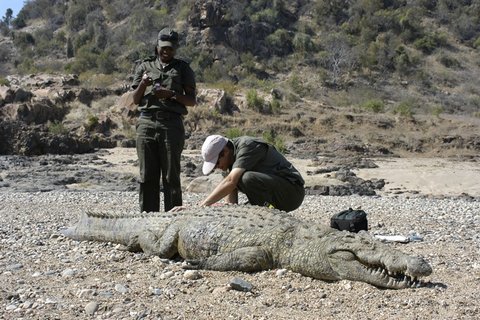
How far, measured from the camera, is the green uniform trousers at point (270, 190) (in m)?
5.93

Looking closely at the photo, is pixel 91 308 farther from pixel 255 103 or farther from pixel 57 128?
pixel 255 103

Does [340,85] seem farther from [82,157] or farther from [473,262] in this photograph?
[473,262]

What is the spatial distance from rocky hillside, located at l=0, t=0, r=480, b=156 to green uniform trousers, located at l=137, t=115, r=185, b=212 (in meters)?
0.45

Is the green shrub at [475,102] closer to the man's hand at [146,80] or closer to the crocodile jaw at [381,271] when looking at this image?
the man's hand at [146,80]

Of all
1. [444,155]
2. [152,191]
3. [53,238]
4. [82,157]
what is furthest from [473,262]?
[444,155]

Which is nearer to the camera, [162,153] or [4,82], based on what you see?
[162,153]

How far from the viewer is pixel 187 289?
181 inches

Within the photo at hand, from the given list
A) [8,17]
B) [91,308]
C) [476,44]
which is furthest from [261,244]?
[8,17]

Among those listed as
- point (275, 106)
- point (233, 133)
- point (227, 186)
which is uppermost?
point (227, 186)

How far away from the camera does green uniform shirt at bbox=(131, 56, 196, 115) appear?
670 cm

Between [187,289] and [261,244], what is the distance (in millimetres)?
728

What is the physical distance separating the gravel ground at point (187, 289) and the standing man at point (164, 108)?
115 centimetres

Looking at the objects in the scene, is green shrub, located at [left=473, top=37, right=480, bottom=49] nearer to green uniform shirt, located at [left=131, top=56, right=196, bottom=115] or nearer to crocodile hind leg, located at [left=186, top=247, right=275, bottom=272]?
green uniform shirt, located at [left=131, top=56, right=196, bottom=115]

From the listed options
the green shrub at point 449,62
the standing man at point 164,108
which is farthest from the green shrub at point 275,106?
the green shrub at point 449,62
